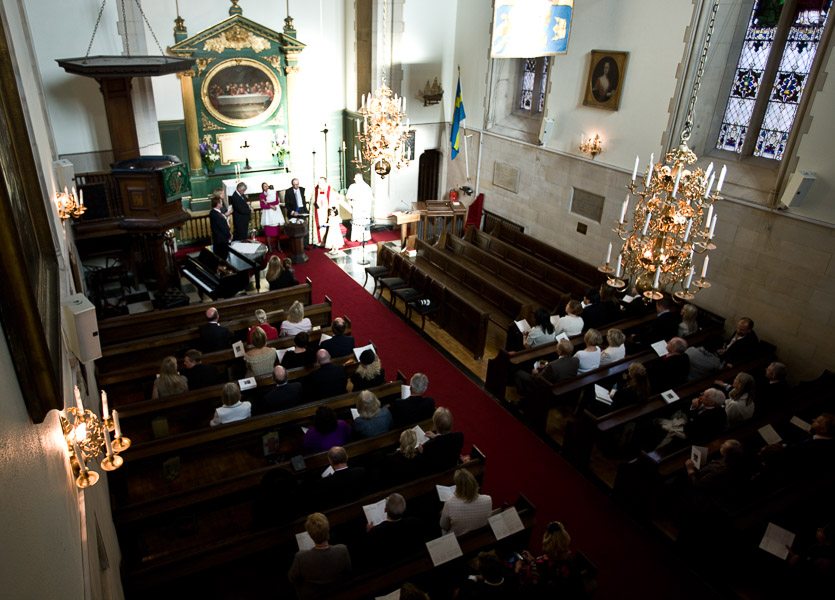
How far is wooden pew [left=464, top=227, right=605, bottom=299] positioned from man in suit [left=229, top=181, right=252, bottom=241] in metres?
4.53

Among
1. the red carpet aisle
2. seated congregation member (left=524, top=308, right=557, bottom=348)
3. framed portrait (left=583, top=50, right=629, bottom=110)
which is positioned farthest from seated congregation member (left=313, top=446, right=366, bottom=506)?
framed portrait (left=583, top=50, right=629, bottom=110)

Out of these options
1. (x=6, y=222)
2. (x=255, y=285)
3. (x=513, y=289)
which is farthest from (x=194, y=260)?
(x=6, y=222)

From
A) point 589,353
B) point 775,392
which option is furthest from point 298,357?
point 775,392

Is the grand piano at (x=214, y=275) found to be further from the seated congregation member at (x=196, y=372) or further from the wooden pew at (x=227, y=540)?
the wooden pew at (x=227, y=540)

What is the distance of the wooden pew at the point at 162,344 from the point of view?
7.14 meters

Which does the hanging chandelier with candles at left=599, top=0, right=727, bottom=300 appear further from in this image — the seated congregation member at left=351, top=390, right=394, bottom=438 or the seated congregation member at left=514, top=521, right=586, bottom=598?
the seated congregation member at left=351, top=390, right=394, bottom=438

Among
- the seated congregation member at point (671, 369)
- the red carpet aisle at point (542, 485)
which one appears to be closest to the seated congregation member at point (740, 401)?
the seated congregation member at point (671, 369)

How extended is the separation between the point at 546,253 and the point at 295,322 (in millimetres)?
5842

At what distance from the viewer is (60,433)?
2.38 meters

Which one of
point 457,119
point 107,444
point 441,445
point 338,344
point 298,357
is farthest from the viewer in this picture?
point 457,119

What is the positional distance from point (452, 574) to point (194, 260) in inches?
313

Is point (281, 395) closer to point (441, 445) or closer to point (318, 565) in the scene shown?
point (441, 445)

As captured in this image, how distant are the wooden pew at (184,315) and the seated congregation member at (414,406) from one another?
3655mm

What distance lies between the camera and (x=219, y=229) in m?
10.8
